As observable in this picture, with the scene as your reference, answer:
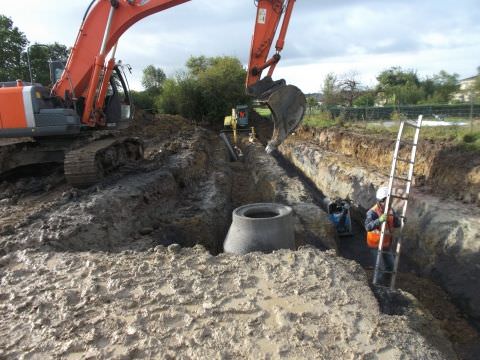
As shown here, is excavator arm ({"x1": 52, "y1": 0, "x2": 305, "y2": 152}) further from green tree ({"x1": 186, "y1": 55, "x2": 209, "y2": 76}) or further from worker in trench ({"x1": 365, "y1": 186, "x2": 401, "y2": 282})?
green tree ({"x1": 186, "y1": 55, "x2": 209, "y2": 76})

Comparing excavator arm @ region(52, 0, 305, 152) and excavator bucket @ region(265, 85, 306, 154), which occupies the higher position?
excavator arm @ region(52, 0, 305, 152)

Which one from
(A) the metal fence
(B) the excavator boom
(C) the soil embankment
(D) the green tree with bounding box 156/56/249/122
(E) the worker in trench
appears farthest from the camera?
(D) the green tree with bounding box 156/56/249/122

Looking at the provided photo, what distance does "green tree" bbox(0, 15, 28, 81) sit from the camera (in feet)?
113

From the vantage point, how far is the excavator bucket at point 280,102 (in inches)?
297

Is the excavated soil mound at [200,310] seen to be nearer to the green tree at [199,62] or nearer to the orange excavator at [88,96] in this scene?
the orange excavator at [88,96]

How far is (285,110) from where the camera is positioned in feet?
25.4

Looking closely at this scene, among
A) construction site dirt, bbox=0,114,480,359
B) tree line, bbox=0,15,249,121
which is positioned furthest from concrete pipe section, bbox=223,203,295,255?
tree line, bbox=0,15,249,121

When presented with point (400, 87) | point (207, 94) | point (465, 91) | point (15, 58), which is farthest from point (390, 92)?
point (15, 58)

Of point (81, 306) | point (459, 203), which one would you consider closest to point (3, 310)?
point (81, 306)

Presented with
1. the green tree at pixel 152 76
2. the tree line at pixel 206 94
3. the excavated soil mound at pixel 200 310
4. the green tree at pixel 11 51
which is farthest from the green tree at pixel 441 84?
the excavated soil mound at pixel 200 310

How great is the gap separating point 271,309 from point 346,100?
4477cm

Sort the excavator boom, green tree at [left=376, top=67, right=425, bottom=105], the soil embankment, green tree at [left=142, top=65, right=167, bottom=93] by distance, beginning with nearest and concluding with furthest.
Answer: the soil embankment
the excavator boom
green tree at [left=376, top=67, right=425, bottom=105]
green tree at [left=142, top=65, right=167, bottom=93]

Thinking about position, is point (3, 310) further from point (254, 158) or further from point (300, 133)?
point (300, 133)

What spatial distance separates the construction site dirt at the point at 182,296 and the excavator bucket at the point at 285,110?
1.76 meters
